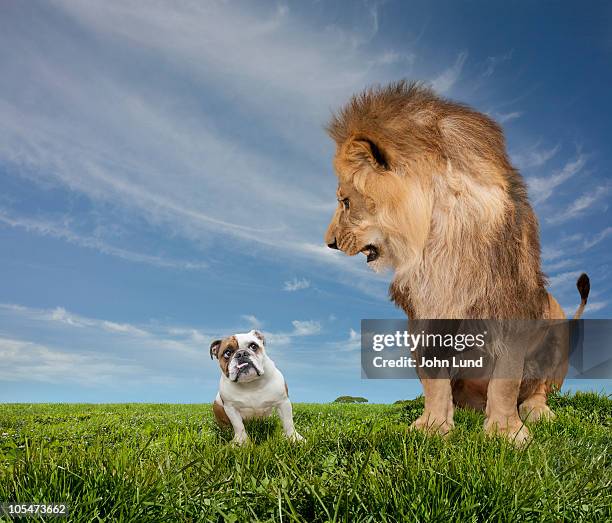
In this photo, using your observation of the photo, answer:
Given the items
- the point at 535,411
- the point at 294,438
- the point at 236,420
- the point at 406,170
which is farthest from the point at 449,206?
the point at 236,420

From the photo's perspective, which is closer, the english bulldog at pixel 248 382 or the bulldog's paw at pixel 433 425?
the bulldog's paw at pixel 433 425

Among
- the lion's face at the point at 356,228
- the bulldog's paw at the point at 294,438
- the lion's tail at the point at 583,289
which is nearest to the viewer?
the bulldog's paw at the point at 294,438

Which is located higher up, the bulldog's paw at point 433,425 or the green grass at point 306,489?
the bulldog's paw at point 433,425

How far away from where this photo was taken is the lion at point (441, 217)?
3.83 meters

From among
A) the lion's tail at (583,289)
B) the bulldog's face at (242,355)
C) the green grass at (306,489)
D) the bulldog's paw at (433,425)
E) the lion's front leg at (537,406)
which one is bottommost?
the green grass at (306,489)

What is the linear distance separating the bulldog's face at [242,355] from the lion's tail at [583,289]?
10.2 ft

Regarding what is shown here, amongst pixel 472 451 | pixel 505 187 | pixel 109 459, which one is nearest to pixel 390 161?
pixel 505 187

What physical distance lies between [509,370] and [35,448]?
3.00 meters

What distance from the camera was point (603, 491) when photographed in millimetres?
2451

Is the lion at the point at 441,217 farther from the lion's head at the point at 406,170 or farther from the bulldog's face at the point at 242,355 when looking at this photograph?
the bulldog's face at the point at 242,355

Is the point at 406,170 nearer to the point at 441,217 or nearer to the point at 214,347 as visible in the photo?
the point at 441,217

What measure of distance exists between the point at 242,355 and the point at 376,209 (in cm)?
167

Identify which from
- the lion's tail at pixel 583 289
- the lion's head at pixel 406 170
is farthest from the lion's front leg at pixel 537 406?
the lion's head at pixel 406 170

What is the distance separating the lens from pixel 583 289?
5.55m
